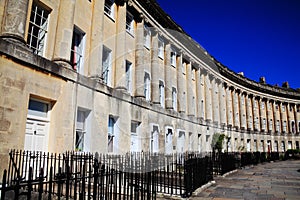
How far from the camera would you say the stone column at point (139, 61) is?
15.9 meters

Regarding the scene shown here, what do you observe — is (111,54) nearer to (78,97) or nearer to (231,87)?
(78,97)

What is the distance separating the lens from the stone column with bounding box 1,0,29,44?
306 inches

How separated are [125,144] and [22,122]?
6502 mm

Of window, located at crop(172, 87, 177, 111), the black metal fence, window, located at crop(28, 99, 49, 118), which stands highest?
window, located at crop(172, 87, 177, 111)

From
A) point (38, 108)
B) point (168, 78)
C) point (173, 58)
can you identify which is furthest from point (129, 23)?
point (38, 108)

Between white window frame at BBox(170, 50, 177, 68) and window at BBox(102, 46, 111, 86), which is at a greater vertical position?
white window frame at BBox(170, 50, 177, 68)

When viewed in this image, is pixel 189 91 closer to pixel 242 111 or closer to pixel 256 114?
pixel 242 111

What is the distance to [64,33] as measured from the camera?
9.95m

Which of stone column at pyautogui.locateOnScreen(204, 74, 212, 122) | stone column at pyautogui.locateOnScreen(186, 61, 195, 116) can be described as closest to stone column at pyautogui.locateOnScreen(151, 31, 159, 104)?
stone column at pyautogui.locateOnScreen(186, 61, 195, 116)

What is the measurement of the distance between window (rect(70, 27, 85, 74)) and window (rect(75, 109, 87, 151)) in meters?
2.08

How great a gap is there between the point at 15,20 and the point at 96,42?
452cm

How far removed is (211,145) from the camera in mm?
26812

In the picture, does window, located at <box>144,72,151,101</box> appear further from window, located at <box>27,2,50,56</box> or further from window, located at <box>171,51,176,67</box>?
window, located at <box>27,2,50,56</box>

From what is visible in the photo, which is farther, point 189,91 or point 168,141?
point 189,91
